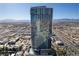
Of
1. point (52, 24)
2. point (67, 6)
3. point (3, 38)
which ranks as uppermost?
point (67, 6)

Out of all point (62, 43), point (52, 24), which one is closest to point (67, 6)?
point (52, 24)

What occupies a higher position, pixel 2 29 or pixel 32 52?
pixel 2 29

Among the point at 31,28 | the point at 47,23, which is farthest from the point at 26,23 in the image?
the point at 47,23

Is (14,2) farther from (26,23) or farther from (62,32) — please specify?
(62,32)
